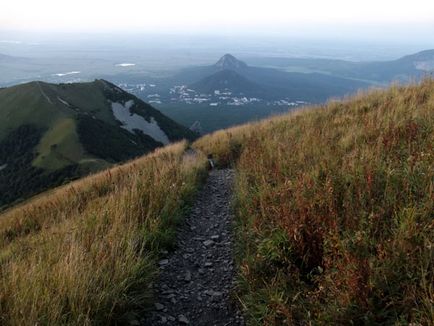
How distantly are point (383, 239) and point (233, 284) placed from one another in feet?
6.19

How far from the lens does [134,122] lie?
13412cm

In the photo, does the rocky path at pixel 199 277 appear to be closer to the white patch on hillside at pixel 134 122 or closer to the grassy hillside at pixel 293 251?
the grassy hillside at pixel 293 251

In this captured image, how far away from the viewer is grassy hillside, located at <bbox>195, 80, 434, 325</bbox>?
128 inches

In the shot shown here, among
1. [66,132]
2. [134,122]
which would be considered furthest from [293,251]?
[134,122]

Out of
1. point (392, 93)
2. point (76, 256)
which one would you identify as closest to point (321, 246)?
point (76, 256)

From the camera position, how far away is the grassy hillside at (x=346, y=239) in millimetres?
3246

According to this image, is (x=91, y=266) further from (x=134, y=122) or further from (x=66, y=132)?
(x=134, y=122)

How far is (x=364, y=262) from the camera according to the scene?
3404 millimetres

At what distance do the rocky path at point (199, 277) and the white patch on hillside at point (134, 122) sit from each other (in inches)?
4711

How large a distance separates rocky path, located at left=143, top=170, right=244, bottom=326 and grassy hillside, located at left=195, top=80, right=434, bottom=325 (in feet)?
1.08

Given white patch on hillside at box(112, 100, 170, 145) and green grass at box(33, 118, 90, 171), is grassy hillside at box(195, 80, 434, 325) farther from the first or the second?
white patch on hillside at box(112, 100, 170, 145)

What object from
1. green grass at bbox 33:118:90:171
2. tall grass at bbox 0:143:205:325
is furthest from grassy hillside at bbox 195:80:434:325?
green grass at bbox 33:118:90:171

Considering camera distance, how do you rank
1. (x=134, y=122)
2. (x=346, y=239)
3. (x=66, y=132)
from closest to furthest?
1. (x=346, y=239)
2. (x=66, y=132)
3. (x=134, y=122)

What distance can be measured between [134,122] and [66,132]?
3348 centimetres
